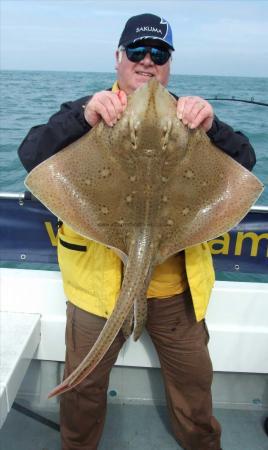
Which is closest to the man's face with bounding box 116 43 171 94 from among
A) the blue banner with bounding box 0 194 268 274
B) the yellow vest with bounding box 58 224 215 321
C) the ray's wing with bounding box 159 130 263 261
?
the ray's wing with bounding box 159 130 263 261

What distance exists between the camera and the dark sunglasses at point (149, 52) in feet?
8.23

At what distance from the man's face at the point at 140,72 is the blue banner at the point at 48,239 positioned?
4.30 ft

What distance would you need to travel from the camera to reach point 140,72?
255 cm

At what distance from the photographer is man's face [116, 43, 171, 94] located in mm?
2545

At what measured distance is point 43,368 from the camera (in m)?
3.52

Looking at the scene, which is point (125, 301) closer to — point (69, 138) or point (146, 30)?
point (69, 138)

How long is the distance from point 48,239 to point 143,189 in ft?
5.50

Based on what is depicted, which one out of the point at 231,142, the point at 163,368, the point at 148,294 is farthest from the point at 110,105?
the point at 163,368

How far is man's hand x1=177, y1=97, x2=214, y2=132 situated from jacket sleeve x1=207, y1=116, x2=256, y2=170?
18 cm

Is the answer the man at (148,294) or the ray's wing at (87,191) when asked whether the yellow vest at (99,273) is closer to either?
the man at (148,294)

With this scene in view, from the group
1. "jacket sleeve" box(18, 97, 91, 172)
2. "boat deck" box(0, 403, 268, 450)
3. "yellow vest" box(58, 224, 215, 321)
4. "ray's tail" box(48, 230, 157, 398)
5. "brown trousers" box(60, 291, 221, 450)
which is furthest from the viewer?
"boat deck" box(0, 403, 268, 450)

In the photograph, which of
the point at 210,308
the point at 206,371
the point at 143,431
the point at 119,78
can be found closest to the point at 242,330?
the point at 210,308

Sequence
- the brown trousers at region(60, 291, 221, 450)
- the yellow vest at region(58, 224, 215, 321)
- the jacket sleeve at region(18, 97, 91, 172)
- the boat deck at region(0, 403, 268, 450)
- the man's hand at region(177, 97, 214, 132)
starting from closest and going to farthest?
the man's hand at region(177, 97, 214, 132) < the jacket sleeve at region(18, 97, 91, 172) < the yellow vest at region(58, 224, 215, 321) < the brown trousers at region(60, 291, 221, 450) < the boat deck at region(0, 403, 268, 450)

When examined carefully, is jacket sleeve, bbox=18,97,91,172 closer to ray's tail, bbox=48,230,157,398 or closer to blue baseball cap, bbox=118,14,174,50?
blue baseball cap, bbox=118,14,174,50
